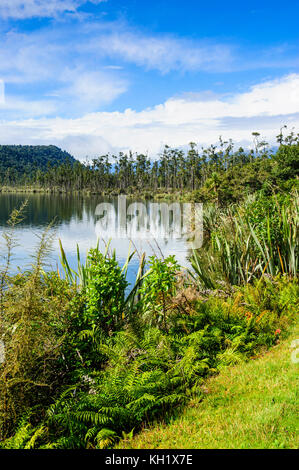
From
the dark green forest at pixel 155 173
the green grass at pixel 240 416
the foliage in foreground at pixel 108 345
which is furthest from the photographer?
the dark green forest at pixel 155 173

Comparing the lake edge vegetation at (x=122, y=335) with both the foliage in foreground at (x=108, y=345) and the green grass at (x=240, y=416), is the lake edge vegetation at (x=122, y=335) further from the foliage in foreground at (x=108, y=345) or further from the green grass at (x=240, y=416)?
the green grass at (x=240, y=416)

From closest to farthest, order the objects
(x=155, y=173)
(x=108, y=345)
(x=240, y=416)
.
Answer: (x=240, y=416), (x=108, y=345), (x=155, y=173)

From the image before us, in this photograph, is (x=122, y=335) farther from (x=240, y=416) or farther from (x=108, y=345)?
(x=240, y=416)

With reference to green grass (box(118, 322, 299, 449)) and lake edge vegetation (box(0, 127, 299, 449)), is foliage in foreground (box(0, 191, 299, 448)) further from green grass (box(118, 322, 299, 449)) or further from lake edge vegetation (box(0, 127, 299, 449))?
green grass (box(118, 322, 299, 449))

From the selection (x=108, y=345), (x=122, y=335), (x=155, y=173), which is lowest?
(x=108, y=345)

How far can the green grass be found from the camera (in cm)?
304

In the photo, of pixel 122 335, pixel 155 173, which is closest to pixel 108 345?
pixel 122 335

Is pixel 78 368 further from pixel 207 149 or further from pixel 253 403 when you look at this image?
pixel 207 149

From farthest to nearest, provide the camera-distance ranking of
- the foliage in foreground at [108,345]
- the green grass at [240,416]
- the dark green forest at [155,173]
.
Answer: the dark green forest at [155,173] < the foliage in foreground at [108,345] < the green grass at [240,416]

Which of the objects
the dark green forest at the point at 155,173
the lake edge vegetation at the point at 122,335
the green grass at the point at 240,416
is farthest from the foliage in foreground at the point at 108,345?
the dark green forest at the point at 155,173

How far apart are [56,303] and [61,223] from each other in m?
35.8

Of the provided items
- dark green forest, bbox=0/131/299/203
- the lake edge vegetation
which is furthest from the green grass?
dark green forest, bbox=0/131/299/203

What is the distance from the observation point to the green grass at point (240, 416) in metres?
3.04

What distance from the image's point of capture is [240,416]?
340cm
